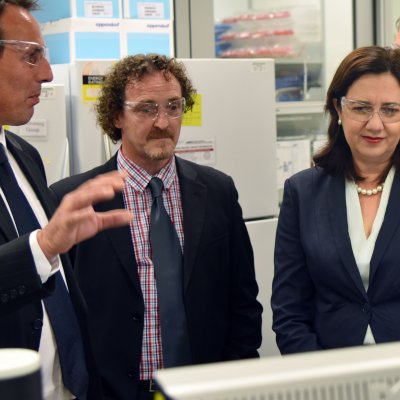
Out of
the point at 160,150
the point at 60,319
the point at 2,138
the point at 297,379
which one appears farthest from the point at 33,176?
the point at 297,379

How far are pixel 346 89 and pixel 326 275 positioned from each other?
525 mm

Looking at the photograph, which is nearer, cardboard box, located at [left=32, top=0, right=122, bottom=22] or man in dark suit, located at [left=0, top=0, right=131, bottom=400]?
man in dark suit, located at [left=0, top=0, right=131, bottom=400]

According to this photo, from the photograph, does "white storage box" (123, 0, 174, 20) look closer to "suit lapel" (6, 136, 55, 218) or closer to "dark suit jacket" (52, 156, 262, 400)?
"dark suit jacket" (52, 156, 262, 400)

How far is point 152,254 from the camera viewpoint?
208 centimetres

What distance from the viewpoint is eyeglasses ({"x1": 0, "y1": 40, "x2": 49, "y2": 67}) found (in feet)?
5.78

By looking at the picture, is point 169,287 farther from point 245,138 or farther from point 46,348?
point 245,138

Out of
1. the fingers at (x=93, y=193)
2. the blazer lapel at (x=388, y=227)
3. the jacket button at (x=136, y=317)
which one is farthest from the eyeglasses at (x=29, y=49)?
the blazer lapel at (x=388, y=227)

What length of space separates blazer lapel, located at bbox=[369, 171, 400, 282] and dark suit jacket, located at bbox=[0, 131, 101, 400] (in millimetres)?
747

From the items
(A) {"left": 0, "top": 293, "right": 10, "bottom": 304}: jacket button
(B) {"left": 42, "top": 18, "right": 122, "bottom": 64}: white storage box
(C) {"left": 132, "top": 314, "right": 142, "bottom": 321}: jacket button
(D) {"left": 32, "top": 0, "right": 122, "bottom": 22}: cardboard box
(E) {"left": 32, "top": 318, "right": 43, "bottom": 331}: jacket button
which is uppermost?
(D) {"left": 32, "top": 0, "right": 122, "bottom": 22}: cardboard box

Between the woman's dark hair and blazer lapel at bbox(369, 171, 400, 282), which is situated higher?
the woman's dark hair

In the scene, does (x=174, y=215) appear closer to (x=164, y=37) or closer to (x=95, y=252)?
(x=95, y=252)

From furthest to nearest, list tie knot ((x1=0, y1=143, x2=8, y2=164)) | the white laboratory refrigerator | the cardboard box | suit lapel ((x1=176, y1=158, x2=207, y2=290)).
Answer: the cardboard box < the white laboratory refrigerator < suit lapel ((x1=176, y1=158, x2=207, y2=290)) < tie knot ((x1=0, y1=143, x2=8, y2=164))

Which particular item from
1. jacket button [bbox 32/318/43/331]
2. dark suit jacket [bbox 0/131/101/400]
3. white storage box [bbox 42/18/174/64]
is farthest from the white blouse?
white storage box [bbox 42/18/174/64]

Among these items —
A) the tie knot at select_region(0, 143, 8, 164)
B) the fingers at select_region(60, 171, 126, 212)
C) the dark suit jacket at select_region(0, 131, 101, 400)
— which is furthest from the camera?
the tie knot at select_region(0, 143, 8, 164)
